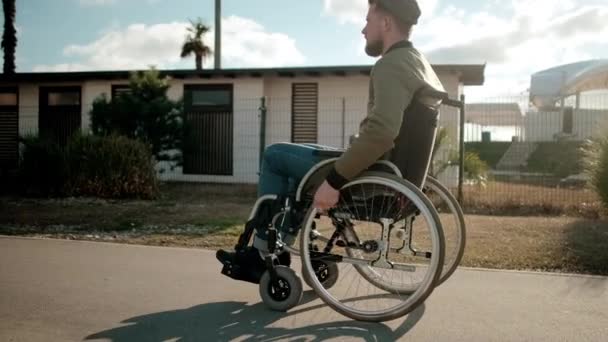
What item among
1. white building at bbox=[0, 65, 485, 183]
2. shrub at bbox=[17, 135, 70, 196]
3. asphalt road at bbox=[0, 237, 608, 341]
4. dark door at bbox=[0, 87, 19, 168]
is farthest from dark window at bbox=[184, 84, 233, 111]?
asphalt road at bbox=[0, 237, 608, 341]

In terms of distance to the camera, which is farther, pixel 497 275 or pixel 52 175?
pixel 52 175

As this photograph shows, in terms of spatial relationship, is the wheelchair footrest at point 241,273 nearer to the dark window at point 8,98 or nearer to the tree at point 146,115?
the tree at point 146,115

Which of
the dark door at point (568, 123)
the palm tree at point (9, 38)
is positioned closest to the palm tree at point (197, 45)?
the palm tree at point (9, 38)

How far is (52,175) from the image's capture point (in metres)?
11.7

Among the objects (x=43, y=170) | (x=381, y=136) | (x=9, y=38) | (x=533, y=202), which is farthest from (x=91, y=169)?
(x=9, y=38)

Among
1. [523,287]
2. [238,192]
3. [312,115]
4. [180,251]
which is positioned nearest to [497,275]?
[523,287]

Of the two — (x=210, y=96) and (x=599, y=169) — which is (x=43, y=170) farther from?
(x=599, y=169)

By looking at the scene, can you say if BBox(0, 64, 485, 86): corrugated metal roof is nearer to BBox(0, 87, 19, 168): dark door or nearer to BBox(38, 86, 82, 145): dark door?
BBox(38, 86, 82, 145): dark door

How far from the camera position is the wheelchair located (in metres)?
3.33

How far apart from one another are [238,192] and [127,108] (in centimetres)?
376

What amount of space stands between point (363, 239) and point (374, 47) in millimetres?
1147

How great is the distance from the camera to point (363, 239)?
3.80m

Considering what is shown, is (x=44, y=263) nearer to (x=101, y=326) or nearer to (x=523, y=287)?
(x=101, y=326)

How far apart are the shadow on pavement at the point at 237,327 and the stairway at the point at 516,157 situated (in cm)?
1640
